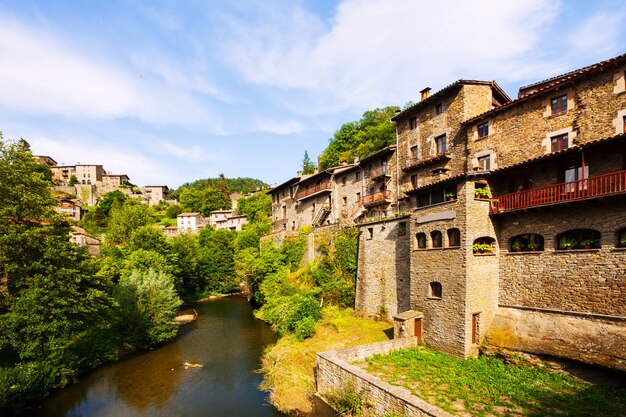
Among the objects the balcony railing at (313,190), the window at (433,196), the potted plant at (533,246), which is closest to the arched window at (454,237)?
the window at (433,196)

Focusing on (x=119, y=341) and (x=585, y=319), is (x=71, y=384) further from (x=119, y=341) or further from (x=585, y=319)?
(x=585, y=319)

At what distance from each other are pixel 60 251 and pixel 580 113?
101 feet

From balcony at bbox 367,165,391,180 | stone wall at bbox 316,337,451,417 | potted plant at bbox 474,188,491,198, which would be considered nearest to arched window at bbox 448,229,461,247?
potted plant at bbox 474,188,491,198

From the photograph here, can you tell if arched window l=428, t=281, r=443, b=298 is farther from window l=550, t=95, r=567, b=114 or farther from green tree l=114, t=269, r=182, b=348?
green tree l=114, t=269, r=182, b=348

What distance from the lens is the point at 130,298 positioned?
85.3 ft

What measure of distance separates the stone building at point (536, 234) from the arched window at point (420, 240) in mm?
66

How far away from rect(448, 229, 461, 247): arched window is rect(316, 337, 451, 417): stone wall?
237 inches

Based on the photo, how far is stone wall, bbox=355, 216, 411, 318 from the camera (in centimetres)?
2255

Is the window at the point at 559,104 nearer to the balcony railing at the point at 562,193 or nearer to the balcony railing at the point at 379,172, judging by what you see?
the balcony railing at the point at 562,193

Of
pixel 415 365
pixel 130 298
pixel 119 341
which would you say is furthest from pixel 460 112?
pixel 119 341

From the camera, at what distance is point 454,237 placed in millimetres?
17469

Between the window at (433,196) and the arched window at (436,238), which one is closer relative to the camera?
the arched window at (436,238)

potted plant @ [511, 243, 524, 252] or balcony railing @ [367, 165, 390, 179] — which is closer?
potted plant @ [511, 243, 524, 252]

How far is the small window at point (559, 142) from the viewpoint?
1783cm
